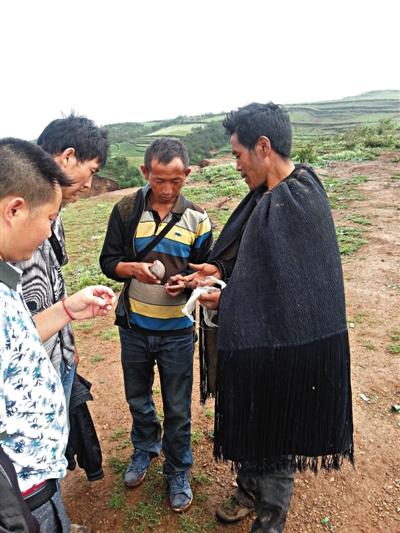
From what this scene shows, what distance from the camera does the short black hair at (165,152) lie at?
2295 millimetres

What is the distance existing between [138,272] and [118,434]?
1647 mm

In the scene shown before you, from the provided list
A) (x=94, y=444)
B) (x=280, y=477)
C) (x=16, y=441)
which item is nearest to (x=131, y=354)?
(x=94, y=444)

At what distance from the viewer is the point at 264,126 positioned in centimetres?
196

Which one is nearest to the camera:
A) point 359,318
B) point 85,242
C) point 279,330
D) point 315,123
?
point 279,330

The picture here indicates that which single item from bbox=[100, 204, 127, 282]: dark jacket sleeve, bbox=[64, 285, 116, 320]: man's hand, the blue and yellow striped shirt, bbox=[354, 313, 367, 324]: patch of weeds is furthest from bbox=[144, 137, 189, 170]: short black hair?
bbox=[354, 313, 367, 324]: patch of weeds

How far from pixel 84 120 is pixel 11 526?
5.77 ft

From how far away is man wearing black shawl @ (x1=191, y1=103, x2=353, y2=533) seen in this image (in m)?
1.88

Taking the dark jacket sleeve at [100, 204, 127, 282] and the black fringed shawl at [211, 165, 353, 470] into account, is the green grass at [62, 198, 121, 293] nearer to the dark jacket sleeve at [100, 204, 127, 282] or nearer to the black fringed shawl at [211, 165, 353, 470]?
the dark jacket sleeve at [100, 204, 127, 282]

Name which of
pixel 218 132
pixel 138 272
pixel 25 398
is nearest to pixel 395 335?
pixel 138 272

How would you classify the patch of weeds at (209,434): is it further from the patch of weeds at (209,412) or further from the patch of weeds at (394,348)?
the patch of weeds at (394,348)

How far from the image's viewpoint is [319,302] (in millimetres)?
1892

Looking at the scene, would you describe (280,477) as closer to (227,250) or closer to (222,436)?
(222,436)

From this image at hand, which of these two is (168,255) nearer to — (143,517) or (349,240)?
(143,517)

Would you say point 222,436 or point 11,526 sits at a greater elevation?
point 11,526
